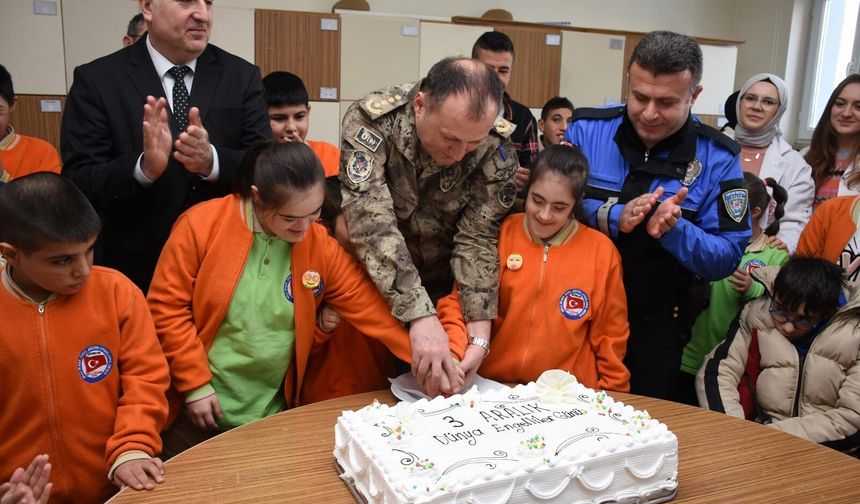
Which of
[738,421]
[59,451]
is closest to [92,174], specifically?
[59,451]

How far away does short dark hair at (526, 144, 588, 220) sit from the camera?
2.04 m

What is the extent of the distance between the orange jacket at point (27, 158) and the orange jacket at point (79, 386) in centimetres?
192

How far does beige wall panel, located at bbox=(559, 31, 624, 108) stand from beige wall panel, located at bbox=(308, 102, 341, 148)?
212 cm

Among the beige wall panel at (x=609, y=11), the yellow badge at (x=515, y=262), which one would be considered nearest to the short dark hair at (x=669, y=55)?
the yellow badge at (x=515, y=262)

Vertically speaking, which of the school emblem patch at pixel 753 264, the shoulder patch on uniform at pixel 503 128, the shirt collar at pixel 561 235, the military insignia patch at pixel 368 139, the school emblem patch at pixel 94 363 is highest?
the shoulder patch on uniform at pixel 503 128

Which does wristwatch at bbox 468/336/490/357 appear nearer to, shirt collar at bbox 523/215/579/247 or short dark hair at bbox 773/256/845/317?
shirt collar at bbox 523/215/579/247

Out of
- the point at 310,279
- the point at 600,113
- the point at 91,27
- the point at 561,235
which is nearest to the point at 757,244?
the point at 600,113

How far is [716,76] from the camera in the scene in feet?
22.8

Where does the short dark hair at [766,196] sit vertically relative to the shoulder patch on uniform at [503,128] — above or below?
below

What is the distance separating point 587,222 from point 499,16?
16.5 feet

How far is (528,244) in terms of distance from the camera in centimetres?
212

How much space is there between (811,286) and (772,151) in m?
1.34

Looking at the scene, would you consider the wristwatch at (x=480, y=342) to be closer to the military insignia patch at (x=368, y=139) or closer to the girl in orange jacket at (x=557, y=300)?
the girl in orange jacket at (x=557, y=300)

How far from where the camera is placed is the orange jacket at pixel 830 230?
2617 millimetres
